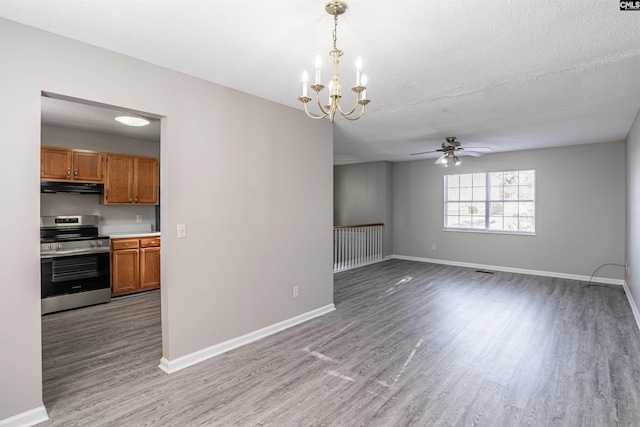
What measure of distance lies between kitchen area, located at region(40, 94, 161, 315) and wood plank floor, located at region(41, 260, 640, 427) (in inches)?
17.5

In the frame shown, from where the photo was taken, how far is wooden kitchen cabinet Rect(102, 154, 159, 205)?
4980 mm

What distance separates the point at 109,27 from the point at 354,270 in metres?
5.81

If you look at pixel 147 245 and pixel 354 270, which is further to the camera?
pixel 354 270

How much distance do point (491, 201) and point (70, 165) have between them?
7.63m

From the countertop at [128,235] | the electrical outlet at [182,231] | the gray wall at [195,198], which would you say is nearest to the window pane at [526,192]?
the gray wall at [195,198]

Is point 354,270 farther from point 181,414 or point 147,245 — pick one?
point 181,414

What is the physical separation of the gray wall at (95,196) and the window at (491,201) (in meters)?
6.28

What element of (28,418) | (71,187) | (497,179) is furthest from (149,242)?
(497,179)

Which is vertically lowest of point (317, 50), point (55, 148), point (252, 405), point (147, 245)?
point (252, 405)

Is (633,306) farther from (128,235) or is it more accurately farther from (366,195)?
(128,235)

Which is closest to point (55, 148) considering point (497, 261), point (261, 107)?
point (261, 107)

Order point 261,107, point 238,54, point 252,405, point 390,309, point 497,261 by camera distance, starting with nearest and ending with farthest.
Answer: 1. point 252,405
2. point 238,54
3. point 261,107
4. point 390,309
5. point 497,261

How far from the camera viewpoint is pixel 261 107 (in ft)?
11.3

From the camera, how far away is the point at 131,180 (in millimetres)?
5207
